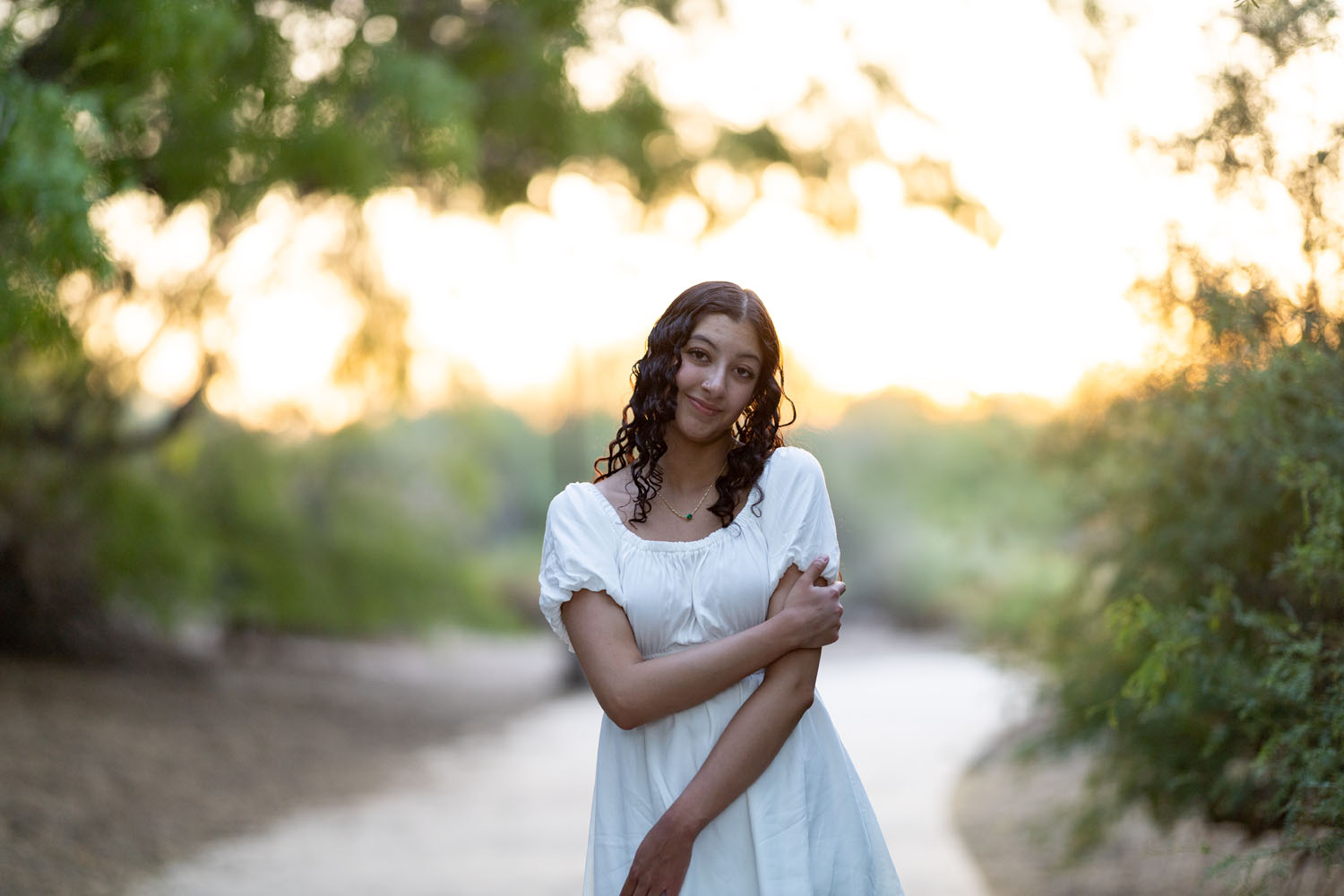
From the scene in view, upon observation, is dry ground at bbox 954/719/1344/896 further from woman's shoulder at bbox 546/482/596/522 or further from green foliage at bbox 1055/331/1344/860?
woman's shoulder at bbox 546/482/596/522

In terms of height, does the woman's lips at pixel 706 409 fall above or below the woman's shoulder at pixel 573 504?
above

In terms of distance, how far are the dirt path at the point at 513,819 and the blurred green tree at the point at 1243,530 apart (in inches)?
57.1

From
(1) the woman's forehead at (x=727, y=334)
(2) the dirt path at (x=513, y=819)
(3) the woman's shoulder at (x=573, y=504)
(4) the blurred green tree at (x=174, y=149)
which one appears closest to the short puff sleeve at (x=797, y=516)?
(1) the woman's forehead at (x=727, y=334)

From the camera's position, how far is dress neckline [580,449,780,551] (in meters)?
2.33

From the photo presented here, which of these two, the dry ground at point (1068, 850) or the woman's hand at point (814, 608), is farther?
the dry ground at point (1068, 850)

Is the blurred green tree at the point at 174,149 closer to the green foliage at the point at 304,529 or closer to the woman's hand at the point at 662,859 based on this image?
the green foliage at the point at 304,529

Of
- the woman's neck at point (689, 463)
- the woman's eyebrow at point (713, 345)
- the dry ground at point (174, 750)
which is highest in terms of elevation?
the dry ground at point (174, 750)

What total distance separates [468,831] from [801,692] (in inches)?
227

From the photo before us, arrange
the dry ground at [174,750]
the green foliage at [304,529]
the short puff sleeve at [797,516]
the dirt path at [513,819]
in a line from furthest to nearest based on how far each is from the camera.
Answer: the green foliage at [304,529] < the dry ground at [174,750] < the dirt path at [513,819] < the short puff sleeve at [797,516]

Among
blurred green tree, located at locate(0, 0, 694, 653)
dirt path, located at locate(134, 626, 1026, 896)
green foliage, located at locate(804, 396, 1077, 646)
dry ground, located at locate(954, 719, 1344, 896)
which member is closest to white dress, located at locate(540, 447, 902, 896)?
blurred green tree, located at locate(0, 0, 694, 653)

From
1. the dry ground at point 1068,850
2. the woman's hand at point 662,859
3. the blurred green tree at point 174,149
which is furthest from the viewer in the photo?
the dry ground at point 1068,850

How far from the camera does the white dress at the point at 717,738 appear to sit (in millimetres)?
2240

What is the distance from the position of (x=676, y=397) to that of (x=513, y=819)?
6.08m

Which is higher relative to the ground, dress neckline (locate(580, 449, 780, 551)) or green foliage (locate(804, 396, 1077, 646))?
green foliage (locate(804, 396, 1077, 646))
